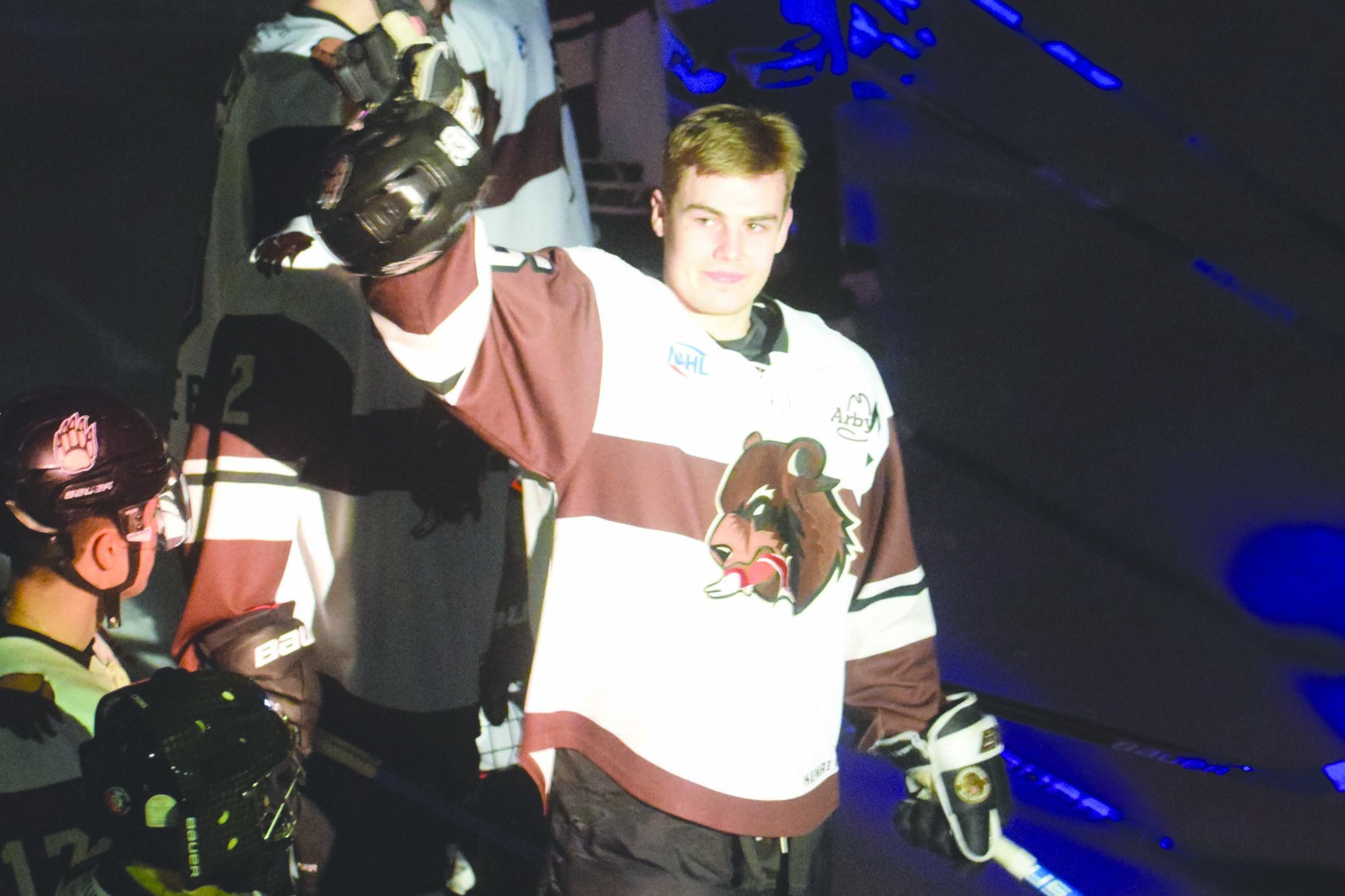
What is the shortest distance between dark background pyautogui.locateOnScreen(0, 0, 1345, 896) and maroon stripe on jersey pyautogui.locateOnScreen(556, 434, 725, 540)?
4.13 ft

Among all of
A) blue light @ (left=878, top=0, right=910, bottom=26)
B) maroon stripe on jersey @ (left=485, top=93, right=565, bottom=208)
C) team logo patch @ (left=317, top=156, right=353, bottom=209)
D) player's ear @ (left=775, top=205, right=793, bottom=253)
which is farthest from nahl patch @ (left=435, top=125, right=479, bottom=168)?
blue light @ (left=878, top=0, right=910, bottom=26)

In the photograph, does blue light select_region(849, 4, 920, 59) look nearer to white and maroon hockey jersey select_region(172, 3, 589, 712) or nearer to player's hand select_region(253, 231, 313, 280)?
white and maroon hockey jersey select_region(172, 3, 589, 712)

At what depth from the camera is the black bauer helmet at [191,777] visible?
1239mm

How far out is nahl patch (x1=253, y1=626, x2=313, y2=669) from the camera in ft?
5.54

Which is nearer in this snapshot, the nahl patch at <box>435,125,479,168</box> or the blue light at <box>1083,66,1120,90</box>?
the nahl patch at <box>435,125,479,168</box>

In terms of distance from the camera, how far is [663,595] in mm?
1593

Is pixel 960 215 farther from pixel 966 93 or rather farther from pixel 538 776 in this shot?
pixel 538 776

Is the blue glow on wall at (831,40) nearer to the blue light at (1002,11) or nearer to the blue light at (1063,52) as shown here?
the blue light at (1002,11)

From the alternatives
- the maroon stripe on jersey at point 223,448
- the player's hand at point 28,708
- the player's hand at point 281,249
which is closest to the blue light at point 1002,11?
the player's hand at point 281,249

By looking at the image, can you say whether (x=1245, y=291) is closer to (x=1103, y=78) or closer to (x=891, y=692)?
(x=1103, y=78)

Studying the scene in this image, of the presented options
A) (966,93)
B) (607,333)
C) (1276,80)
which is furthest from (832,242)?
(607,333)

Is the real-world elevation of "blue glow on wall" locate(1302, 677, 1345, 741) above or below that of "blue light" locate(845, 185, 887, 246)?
below

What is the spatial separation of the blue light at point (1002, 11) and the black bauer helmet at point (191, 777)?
8.04 ft

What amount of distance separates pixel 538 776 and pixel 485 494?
679mm
